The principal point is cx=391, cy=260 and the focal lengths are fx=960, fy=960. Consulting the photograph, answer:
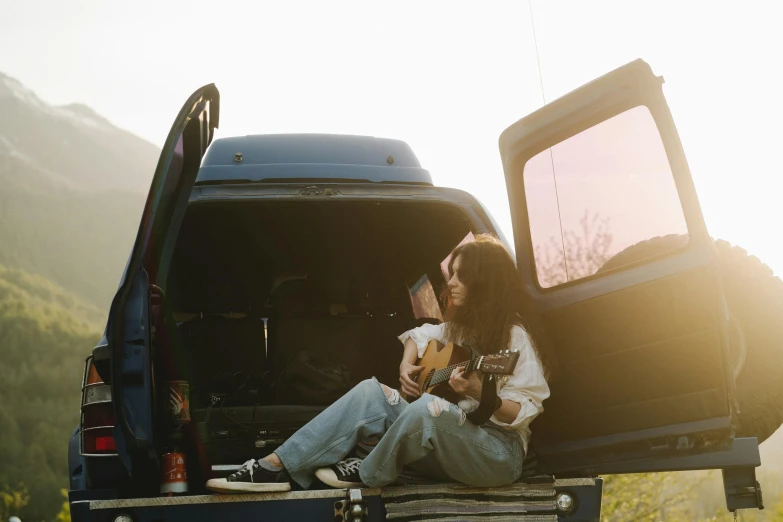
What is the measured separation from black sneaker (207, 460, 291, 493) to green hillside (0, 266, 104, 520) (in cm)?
4971

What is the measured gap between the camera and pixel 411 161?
206 inches

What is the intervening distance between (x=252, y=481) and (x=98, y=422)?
61cm

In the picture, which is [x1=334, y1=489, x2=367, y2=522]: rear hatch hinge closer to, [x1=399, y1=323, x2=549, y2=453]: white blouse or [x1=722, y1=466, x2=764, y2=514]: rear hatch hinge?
[x1=399, y1=323, x2=549, y2=453]: white blouse

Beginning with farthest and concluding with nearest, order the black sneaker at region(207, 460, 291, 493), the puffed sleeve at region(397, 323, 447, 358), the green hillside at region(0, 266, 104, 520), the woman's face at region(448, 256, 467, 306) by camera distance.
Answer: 1. the green hillside at region(0, 266, 104, 520)
2. the puffed sleeve at region(397, 323, 447, 358)
3. the woman's face at region(448, 256, 467, 306)
4. the black sneaker at region(207, 460, 291, 493)

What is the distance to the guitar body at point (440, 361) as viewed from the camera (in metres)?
3.85

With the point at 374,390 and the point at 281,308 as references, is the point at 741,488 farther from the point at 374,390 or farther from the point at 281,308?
the point at 281,308

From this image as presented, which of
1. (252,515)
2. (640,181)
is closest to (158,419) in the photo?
(252,515)

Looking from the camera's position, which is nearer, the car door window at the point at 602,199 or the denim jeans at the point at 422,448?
the car door window at the point at 602,199

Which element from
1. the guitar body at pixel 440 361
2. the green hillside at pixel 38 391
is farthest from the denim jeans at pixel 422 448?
the green hillside at pixel 38 391

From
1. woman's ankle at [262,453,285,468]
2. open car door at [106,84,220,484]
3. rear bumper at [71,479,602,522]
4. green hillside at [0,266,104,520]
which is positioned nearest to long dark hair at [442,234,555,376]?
rear bumper at [71,479,602,522]

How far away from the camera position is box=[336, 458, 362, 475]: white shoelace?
3.65 meters

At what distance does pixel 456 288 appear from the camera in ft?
13.1

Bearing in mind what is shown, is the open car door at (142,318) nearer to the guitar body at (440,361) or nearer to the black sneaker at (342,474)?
the black sneaker at (342,474)

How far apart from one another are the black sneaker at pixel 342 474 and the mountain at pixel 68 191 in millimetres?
82852
